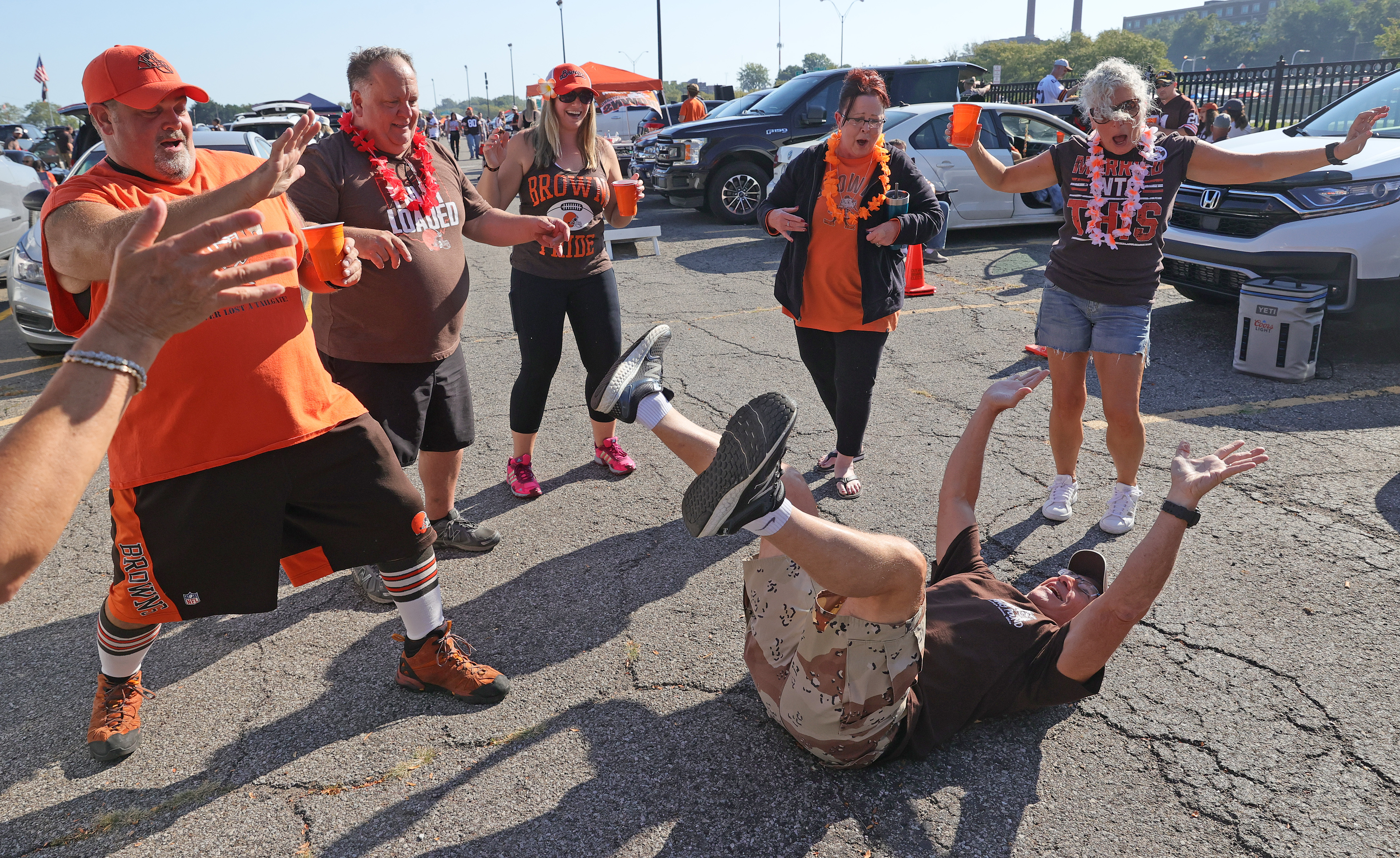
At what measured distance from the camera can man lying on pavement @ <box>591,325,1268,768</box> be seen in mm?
2121

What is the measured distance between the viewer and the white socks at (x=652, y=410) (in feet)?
9.05

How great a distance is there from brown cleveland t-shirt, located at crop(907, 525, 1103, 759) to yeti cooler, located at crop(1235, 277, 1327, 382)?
433 centimetres

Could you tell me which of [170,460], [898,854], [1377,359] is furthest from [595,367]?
[1377,359]

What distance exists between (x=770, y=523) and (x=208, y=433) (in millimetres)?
1541

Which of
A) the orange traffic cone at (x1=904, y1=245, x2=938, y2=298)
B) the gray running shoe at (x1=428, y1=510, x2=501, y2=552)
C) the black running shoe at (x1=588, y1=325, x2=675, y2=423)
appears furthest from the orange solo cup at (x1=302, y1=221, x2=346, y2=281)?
the orange traffic cone at (x1=904, y1=245, x2=938, y2=298)

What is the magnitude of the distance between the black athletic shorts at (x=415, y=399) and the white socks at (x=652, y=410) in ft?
3.80

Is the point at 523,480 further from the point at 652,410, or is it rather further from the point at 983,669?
the point at 983,669

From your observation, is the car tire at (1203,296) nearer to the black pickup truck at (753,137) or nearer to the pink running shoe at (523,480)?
the pink running shoe at (523,480)

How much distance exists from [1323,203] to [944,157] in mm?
5021

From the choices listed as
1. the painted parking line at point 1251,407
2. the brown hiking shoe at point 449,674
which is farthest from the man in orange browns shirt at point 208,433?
the painted parking line at point 1251,407

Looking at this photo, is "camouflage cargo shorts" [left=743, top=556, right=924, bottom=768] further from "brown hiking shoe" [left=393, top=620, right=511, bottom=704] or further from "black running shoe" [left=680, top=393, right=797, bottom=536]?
"brown hiking shoe" [left=393, top=620, right=511, bottom=704]

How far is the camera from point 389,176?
3.29 meters

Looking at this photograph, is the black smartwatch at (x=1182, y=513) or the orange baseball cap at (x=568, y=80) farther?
the orange baseball cap at (x=568, y=80)

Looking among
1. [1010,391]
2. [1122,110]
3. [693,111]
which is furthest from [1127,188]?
[693,111]
